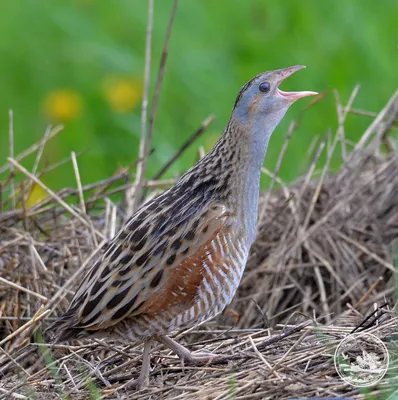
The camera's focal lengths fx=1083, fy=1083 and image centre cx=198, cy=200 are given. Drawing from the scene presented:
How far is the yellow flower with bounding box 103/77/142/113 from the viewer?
984 cm

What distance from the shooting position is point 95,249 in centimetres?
623

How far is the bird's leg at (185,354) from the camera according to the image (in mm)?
5023

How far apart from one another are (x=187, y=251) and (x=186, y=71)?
510 cm

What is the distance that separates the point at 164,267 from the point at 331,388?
969 millimetres

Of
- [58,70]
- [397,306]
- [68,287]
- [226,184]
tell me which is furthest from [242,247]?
[58,70]

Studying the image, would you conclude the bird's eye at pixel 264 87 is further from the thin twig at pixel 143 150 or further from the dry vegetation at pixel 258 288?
the thin twig at pixel 143 150

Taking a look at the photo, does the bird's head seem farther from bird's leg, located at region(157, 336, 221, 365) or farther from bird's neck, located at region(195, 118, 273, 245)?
bird's leg, located at region(157, 336, 221, 365)

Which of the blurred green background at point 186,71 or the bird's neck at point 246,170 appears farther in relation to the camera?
the blurred green background at point 186,71

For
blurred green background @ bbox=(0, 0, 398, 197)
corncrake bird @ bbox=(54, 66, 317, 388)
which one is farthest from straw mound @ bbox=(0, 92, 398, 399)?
blurred green background @ bbox=(0, 0, 398, 197)

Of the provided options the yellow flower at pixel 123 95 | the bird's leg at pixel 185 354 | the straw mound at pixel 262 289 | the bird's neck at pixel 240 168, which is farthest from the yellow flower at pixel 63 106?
the bird's leg at pixel 185 354

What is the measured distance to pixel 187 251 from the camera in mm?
4867

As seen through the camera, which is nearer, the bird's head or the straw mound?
the straw mound

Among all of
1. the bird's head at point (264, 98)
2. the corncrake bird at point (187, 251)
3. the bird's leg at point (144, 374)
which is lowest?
the bird's leg at point (144, 374)

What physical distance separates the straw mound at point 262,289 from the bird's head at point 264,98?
0.97 meters
